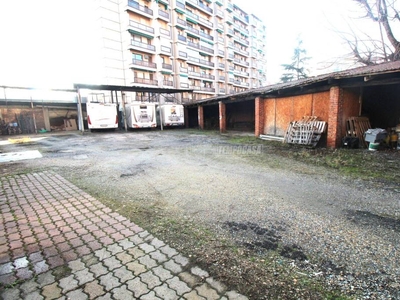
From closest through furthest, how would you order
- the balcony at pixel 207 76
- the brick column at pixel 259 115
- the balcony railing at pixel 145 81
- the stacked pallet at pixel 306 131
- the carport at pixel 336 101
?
1. the carport at pixel 336 101
2. the stacked pallet at pixel 306 131
3. the brick column at pixel 259 115
4. the balcony railing at pixel 145 81
5. the balcony at pixel 207 76

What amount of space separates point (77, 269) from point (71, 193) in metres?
2.52

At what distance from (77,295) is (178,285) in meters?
0.83

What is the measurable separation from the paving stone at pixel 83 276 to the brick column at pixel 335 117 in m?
9.84

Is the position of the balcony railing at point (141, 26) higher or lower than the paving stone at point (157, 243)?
higher

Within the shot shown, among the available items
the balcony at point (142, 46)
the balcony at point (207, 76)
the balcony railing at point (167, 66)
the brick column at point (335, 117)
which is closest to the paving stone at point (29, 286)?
the brick column at point (335, 117)

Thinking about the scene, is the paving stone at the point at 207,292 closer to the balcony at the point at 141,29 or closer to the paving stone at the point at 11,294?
the paving stone at the point at 11,294

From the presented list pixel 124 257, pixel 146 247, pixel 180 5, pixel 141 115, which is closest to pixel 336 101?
pixel 146 247

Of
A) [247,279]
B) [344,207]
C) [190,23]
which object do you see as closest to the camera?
[247,279]

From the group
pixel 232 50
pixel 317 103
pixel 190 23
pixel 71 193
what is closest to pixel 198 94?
pixel 190 23

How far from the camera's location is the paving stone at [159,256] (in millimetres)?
2164

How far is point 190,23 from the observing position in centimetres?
3975

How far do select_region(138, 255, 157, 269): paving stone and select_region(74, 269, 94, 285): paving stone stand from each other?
46 centimetres

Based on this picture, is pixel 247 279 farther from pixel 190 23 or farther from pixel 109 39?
pixel 190 23

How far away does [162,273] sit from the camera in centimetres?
198
